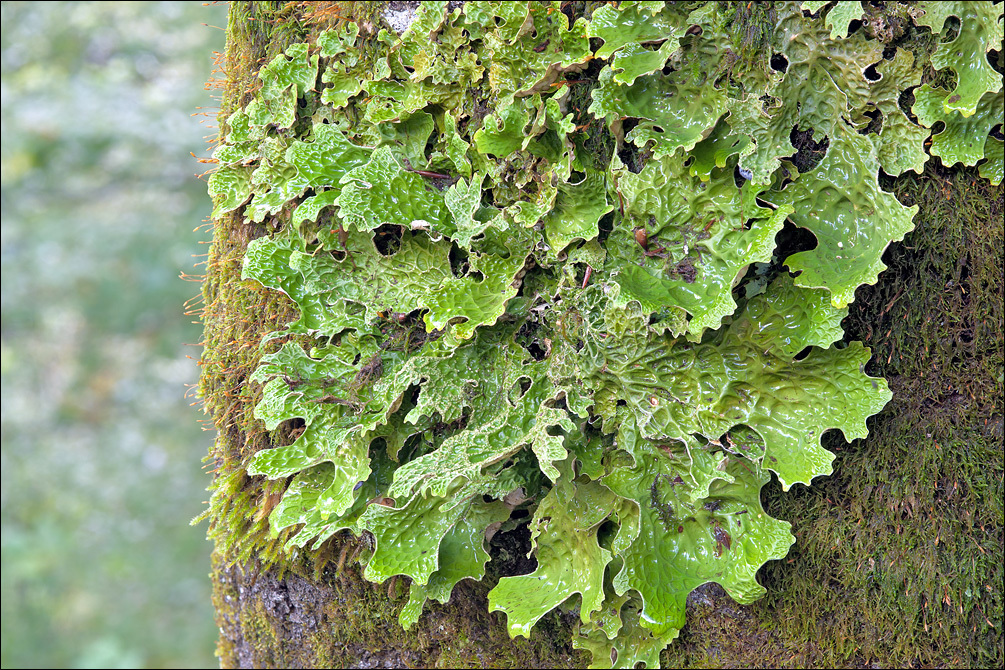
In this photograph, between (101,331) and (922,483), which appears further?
(101,331)

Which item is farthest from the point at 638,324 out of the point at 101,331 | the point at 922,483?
the point at 101,331

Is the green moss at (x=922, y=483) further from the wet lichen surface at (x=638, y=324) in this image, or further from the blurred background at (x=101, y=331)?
the blurred background at (x=101, y=331)

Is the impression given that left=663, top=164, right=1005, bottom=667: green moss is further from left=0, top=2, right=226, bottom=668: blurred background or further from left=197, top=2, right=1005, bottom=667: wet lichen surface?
left=0, top=2, right=226, bottom=668: blurred background

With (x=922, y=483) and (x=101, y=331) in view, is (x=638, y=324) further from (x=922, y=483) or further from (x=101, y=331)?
(x=101, y=331)

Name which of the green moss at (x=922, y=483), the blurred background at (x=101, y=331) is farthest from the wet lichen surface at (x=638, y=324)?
the blurred background at (x=101, y=331)

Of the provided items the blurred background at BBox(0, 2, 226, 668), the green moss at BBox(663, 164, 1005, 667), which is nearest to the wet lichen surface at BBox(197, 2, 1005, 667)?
the green moss at BBox(663, 164, 1005, 667)

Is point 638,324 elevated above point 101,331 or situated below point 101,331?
below

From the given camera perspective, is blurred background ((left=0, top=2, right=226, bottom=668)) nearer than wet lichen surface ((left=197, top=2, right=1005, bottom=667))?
No
